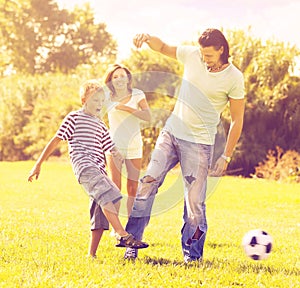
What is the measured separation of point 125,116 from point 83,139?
5.05 feet

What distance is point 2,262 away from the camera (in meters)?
5.69

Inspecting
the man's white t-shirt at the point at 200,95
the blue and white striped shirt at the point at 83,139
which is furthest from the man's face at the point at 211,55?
the blue and white striped shirt at the point at 83,139

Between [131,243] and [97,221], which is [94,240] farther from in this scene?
[131,243]

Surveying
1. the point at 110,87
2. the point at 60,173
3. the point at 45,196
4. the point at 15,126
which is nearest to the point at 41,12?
the point at 15,126

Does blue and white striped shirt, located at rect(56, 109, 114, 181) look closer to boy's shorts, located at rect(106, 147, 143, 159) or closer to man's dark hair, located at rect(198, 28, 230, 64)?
man's dark hair, located at rect(198, 28, 230, 64)

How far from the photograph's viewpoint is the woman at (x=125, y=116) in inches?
282

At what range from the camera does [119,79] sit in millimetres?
7137

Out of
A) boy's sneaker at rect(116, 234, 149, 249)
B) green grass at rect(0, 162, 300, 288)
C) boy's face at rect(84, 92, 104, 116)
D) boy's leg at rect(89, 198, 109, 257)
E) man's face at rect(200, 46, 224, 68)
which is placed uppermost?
man's face at rect(200, 46, 224, 68)

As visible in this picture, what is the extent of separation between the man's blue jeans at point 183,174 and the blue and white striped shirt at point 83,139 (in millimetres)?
477

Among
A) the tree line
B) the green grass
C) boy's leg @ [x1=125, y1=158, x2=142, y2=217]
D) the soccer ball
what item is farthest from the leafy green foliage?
the soccer ball

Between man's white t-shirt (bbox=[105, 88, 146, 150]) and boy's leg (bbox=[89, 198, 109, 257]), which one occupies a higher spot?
man's white t-shirt (bbox=[105, 88, 146, 150])

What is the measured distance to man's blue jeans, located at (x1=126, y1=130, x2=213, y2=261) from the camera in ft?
19.4

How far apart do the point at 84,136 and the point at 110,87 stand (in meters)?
1.50

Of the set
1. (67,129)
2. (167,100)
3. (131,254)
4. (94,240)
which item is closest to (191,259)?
(131,254)
